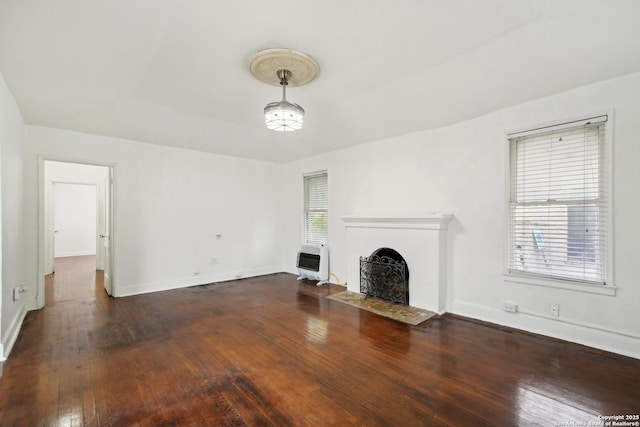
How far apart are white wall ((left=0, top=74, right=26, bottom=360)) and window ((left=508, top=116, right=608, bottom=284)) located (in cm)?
504

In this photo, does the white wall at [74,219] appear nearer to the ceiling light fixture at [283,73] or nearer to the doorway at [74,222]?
the doorway at [74,222]

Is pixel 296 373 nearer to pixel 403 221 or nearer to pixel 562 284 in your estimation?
pixel 403 221

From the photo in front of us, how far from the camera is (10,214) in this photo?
2902 millimetres

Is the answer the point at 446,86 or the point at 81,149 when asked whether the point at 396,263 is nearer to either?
the point at 446,86

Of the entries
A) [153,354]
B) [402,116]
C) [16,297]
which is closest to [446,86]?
[402,116]

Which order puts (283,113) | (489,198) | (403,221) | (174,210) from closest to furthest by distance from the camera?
(283,113) < (489,198) < (403,221) < (174,210)

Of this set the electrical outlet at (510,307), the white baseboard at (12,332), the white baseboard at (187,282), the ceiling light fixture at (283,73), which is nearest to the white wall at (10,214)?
the white baseboard at (12,332)

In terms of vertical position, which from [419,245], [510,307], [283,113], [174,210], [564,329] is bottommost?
[564,329]

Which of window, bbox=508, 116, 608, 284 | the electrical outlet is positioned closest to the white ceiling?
window, bbox=508, 116, 608, 284

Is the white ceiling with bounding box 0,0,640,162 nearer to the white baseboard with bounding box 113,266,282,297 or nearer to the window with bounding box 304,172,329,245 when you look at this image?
the window with bounding box 304,172,329,245

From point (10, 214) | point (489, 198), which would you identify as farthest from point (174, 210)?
point (489, 198)

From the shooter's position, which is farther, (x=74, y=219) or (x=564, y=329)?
(x=74, y=219)

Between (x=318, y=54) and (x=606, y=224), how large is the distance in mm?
3036

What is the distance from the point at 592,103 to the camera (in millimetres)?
2742
